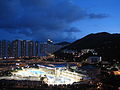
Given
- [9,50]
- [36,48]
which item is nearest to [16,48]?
[9,50]

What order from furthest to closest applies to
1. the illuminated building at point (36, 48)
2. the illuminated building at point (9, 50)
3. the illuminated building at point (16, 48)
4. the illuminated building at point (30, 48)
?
the illuminated building at point (36, 48), the illuminated building at point (30, 48), the illuminated building at point (16, 48), the illuminated building at point (9, 50)

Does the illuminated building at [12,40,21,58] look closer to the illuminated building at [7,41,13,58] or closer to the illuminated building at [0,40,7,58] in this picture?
the illuminated building at [7,41,13,58]

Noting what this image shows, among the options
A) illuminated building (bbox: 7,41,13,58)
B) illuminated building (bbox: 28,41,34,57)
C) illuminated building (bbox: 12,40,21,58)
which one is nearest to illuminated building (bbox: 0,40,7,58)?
illuminated building (bbox: 7,41,13,58)

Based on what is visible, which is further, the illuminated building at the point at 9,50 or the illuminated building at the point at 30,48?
the illuminated building at the point at 30,48

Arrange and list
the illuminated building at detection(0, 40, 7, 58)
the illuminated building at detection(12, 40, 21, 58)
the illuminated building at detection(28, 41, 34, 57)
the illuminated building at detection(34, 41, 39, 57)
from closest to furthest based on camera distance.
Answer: the illuminated building at detection(0, 40, 7, 58), the illuminated building at detection(12, 40, 21, 58), the illuminated building at detection(28, 41, 34, 57), the illuminated building at detection(34, 41, 39, 57)

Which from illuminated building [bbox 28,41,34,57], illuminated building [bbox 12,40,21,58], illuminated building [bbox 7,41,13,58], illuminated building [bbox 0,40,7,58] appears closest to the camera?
illuminated building [bbox 0,40,7,58]

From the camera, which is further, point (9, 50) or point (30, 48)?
point (30, 48)

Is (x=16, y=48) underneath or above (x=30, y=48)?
underneath

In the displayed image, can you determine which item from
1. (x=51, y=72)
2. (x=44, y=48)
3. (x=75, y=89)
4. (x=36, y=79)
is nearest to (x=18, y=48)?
(x=44, y=48)

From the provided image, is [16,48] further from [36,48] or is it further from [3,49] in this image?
[36,48]

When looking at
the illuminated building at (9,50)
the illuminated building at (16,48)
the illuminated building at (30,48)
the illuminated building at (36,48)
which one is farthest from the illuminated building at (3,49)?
the illuminated building at (36,48)

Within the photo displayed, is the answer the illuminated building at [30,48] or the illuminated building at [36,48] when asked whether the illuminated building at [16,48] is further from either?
the illuminated building at [36,48]
